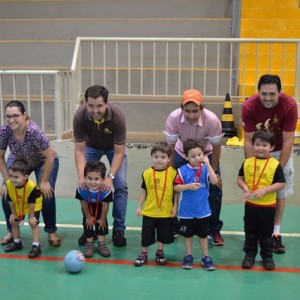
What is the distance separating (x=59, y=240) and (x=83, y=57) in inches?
204

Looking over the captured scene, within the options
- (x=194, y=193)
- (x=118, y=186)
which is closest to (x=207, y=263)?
(x=194, y=193)

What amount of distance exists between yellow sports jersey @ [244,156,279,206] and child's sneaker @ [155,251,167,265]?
940mm

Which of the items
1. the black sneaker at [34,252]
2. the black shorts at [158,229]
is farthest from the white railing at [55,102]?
the black shorts at [158,229]

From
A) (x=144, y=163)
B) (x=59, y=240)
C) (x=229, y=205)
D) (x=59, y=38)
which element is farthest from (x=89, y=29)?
(x=59, y=240)

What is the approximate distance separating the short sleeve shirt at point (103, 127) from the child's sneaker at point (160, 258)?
3.63ft

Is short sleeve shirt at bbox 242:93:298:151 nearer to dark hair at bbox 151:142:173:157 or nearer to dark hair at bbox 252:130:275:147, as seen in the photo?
dark hair at bbox 252:130:275:147

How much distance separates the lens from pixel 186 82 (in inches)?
325

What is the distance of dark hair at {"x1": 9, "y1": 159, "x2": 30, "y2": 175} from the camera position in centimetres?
390

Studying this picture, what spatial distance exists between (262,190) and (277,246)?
854 millimetres

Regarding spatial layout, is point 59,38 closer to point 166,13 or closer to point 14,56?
point 14,56

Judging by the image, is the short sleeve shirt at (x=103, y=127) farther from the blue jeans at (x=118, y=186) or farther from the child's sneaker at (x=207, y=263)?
the child's sneaker at (x=207, y=263)

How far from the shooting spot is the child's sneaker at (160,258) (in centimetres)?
388

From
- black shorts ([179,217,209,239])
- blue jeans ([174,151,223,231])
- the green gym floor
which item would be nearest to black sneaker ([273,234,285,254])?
the green gym floor

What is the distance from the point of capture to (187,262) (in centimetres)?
381
